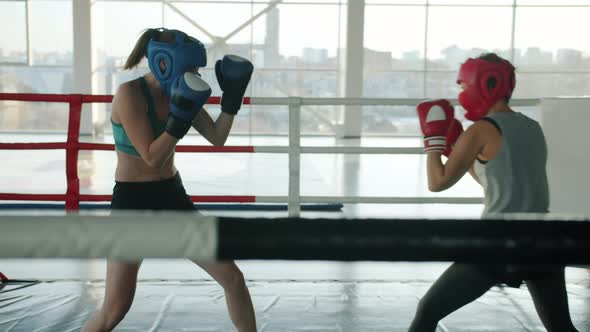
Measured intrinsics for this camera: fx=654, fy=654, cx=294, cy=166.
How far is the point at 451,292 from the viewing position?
161 cm

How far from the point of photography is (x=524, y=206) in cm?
165

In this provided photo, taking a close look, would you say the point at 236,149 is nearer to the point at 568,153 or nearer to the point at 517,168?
the point at 568,153

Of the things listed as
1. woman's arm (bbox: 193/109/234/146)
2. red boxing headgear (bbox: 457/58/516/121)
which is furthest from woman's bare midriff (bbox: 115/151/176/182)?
red boxing headgear (bbox: 457/58/516/121)

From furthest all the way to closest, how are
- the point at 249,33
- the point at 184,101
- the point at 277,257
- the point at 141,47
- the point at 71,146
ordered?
1. the point at 249,33
2. the point at 71,146
3. the point at 141,47
4. the point at 184,101
5. the point at 277,257

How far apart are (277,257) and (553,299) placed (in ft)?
3.88

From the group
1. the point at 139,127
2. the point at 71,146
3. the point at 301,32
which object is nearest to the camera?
the point at 139,127

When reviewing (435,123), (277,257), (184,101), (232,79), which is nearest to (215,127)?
(232,79)

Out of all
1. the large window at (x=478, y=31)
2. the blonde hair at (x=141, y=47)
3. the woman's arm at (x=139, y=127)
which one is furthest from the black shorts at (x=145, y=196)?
the large window at (x=478, y=31)

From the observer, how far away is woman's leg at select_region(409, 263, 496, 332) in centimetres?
160

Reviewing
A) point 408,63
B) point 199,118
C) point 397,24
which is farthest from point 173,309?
point 408,63

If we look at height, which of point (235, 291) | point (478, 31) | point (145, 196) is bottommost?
point (235, 291)

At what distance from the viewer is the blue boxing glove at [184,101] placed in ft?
5.20

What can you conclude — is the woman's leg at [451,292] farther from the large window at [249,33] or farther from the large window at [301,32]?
the large window at [249,33]

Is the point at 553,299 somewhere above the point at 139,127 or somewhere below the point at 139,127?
→ below
